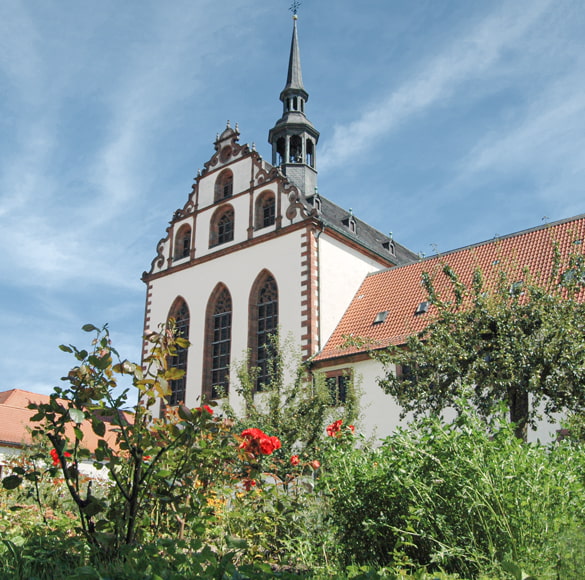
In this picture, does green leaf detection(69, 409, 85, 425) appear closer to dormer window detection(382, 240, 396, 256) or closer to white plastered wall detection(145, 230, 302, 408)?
white plastered wall detection(145, 230, 302, 408)

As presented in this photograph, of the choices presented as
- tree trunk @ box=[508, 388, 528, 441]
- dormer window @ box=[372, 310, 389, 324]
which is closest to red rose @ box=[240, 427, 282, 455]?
tree trunk @ box=[508, 388, 528, 441]

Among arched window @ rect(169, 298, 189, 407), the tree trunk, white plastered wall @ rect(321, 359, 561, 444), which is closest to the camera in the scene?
the tree trunk

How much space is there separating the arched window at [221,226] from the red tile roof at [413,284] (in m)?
5.88

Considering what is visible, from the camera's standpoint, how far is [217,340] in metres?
24.2

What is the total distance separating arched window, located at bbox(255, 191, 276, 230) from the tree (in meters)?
12.7

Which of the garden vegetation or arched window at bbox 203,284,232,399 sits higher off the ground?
arched window at bbox 203,284,232,399

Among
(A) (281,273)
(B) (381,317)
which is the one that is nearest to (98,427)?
(B) (381,317)

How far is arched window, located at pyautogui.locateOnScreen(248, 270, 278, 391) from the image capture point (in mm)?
22469

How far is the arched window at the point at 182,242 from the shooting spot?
27.1 meters

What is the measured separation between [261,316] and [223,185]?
22.2 feet

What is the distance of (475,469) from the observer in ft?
15.4

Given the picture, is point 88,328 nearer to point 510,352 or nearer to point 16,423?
point 510,352

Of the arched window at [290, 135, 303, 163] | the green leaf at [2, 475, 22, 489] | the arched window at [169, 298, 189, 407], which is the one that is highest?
the arched window at [290, 135, 303, 163]

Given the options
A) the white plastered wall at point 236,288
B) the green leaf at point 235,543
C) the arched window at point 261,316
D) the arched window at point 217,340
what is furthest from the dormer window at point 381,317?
the green leaf at point 235,543
